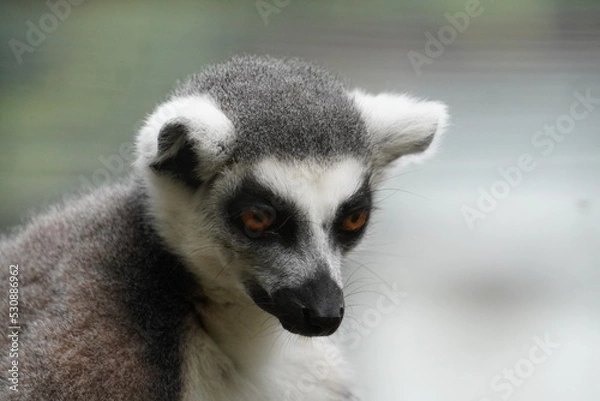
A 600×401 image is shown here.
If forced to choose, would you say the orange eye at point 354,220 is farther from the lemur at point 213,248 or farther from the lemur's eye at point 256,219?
the lemur's eye at point 256,219

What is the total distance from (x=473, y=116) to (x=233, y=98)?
2342 millimetres

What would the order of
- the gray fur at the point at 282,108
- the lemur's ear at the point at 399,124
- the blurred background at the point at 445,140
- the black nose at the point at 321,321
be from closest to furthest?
the black nose at the point at 321,321
the gray fur at the point at 282,108
the lemur's ear at the point at 399,124
the blurred background at the point at 445,140

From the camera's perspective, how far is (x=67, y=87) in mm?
4129

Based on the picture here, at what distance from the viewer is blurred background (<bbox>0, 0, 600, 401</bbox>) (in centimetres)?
412

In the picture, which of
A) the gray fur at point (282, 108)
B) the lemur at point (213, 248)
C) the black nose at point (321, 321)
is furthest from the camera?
the gray fur at point (282, 108)

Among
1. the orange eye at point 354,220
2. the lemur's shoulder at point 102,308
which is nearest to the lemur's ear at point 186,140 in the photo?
the lemur's shoulder at point 102,308

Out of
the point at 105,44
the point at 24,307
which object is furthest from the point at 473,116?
the point at 24,307

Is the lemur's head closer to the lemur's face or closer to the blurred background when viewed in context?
the lemur's face

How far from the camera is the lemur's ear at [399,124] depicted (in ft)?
9.50

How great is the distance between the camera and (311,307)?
2336mm

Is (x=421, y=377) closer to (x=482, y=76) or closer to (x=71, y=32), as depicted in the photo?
(x=482, y=76)

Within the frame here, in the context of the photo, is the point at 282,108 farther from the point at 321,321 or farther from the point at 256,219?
the point at 321,321

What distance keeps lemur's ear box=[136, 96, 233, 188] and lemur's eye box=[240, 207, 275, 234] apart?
19 centimetres

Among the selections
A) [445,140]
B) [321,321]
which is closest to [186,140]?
[321,321]
